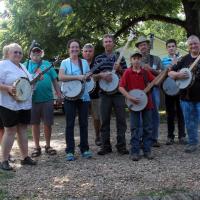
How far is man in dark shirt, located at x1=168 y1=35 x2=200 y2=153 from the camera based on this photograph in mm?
7855

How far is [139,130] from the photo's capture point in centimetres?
784

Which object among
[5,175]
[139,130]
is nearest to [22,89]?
[5,175]

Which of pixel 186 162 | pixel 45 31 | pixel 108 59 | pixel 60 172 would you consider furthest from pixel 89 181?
pixel 45 31

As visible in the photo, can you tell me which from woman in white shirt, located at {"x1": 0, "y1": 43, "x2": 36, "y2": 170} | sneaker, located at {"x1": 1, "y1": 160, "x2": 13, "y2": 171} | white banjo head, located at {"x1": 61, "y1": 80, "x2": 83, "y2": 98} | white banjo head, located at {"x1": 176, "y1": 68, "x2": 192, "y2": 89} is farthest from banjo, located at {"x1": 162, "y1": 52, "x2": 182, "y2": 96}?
sneaker, located at {"x1": 1, "y1": 160, "x2": 13, "y2": 171}

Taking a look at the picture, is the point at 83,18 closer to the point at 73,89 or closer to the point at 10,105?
the point at 73,89

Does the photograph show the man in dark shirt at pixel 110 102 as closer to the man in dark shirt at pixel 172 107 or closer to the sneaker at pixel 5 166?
the man in dark shirt at pixel 172 107

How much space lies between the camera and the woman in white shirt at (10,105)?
23.1 feet

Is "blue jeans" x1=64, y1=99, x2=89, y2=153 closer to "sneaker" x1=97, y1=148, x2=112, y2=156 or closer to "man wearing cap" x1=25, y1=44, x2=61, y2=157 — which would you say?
"sneaker" x1=97, y1=148, x2=112, y2=156

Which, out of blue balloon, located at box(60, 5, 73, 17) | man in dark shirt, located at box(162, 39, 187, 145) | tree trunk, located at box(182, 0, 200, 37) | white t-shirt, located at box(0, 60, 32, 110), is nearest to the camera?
white t-shirt, located at box(0, 60, 32, 110)

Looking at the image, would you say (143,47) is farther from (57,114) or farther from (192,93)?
(57,114)

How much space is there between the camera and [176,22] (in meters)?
19.3

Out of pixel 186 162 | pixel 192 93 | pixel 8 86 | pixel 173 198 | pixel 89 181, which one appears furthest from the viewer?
pixel 192 93

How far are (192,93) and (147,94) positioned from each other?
2.76 feet

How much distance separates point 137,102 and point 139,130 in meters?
0.54
